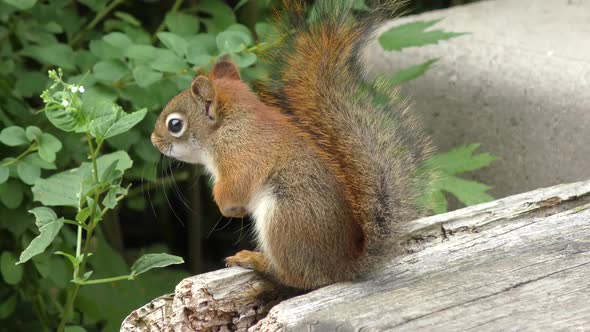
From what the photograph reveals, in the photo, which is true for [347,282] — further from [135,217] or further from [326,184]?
[135,217]

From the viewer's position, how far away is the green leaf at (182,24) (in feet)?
6.89

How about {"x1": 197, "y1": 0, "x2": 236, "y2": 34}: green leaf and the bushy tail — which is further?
{"x1": 197, "y1": 0, "x2": 236, "y2": 34}: green leaf

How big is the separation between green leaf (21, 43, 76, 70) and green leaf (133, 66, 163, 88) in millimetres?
195

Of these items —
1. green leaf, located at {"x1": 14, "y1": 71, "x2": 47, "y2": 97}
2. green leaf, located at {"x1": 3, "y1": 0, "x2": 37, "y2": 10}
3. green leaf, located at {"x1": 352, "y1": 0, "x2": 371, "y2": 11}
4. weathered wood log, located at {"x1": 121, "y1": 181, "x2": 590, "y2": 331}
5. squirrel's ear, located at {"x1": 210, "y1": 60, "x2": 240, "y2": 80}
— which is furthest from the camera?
green leaf, located at {"x1": 14, "y1": 71, "x2": 47, "y2": 97}

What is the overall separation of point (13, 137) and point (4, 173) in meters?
0.09

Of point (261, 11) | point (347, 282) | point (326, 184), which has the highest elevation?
point (261, 11)

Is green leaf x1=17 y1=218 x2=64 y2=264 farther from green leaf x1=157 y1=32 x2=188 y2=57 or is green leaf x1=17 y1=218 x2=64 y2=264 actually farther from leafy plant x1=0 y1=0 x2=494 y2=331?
green leaf x1=157 y1=32 x2=188 y2=57

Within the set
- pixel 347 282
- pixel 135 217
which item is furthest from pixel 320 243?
pixel 135 217

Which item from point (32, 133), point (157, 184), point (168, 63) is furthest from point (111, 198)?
point (157, 184)

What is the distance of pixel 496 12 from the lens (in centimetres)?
267

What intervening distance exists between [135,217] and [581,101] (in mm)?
1704

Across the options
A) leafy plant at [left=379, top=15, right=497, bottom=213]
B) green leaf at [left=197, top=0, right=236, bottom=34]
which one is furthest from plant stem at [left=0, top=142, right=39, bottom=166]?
leafy plant at [left=379, top=15, right=497, bottom=213]

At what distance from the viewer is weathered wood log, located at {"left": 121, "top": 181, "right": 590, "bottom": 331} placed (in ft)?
4.10

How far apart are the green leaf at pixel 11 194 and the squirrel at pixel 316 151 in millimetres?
440
